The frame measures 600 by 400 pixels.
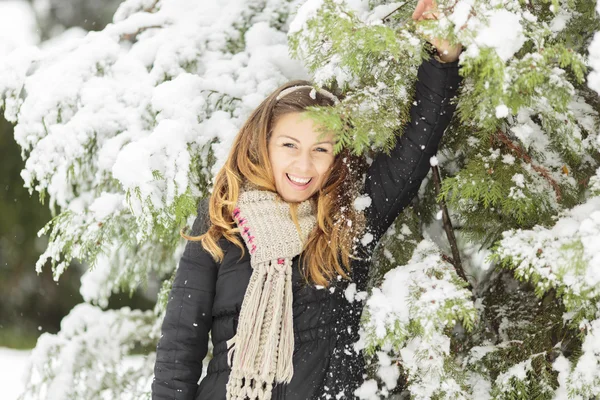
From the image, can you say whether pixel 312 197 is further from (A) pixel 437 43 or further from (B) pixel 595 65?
(B) pixel 595 65

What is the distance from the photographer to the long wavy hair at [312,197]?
2215mm

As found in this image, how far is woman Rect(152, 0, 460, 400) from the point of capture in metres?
2.12

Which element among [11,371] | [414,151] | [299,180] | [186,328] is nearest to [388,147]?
[414,151]

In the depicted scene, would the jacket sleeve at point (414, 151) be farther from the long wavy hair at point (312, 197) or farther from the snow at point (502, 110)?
the snow at point (502, 110)

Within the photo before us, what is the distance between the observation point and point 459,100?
1.86 m

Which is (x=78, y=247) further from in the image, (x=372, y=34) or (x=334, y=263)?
(x=372, y=34)

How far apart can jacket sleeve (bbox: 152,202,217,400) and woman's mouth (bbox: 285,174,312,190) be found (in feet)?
1.45

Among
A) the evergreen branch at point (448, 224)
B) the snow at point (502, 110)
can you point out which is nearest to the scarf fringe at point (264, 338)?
the evergreen branch at point (448, 224)

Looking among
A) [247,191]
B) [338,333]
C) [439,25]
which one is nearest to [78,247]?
[247,191]

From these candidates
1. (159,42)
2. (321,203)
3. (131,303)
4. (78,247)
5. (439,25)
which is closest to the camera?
(439,25)

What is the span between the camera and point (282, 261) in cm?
221

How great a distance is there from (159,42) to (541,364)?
2.11 metres

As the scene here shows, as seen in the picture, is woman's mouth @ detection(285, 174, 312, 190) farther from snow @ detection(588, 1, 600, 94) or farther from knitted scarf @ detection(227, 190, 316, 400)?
snow @ detection(588, 1, 600, 94)

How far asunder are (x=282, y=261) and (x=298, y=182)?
1.03ft
